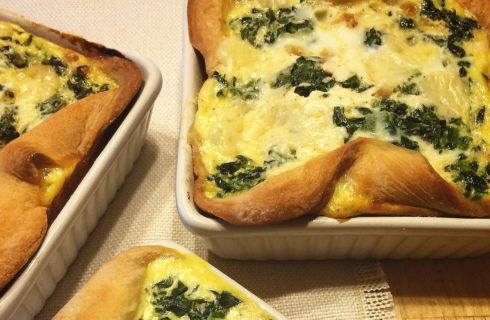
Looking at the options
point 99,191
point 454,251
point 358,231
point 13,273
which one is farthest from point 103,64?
point 454,251

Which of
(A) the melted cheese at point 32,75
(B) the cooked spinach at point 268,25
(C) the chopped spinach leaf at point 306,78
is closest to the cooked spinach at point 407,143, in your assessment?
(C) the chopped spinach leaf at point 306,78

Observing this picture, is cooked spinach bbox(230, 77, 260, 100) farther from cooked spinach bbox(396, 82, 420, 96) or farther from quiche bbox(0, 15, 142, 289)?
cooked spinach bbox(396, 82, 420, 96)

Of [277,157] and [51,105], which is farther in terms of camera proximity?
[51,105]

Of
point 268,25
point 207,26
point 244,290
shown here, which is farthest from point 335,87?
point 244,290

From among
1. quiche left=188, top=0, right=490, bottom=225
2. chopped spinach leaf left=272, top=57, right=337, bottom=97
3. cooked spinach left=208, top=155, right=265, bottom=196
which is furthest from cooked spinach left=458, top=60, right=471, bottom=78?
cooked spinach left=208, top=155, right=265, bottom=196

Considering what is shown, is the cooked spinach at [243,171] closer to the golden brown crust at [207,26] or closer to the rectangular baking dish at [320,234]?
the rectangular baking dish at [320,234]

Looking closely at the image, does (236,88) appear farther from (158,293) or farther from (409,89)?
(158,293)

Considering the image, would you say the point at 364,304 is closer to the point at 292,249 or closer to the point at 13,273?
the point at 292,249
